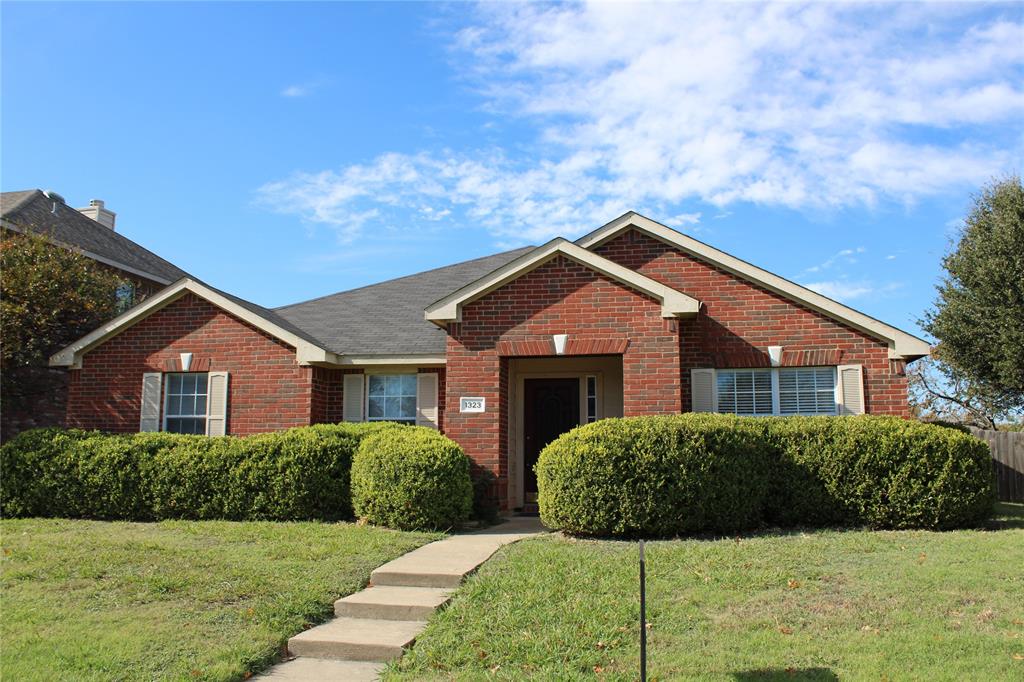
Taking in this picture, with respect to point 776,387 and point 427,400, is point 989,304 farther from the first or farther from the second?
point 427,400

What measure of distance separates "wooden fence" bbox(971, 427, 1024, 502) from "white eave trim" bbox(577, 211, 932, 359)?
8.48 meters

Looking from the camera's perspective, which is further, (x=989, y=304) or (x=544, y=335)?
(x=989, y=304)

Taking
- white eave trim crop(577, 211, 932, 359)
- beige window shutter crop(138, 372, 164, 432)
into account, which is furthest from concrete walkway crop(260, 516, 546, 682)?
beige window shutter crop(138, 372, 164, 432)

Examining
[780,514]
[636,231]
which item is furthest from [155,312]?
[780,514]

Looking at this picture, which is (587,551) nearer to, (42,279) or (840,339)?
(840,339)

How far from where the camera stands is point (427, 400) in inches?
569

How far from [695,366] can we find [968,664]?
8.07 meters

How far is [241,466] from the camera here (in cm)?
1203

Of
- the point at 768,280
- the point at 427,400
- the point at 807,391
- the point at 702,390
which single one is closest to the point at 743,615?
the point at 702,390

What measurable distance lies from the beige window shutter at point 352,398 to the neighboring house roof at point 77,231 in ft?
29.4

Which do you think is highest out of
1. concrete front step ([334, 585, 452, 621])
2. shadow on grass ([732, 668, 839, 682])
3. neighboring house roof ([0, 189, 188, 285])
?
neighboring house roof ([0, 189, 188, 285])

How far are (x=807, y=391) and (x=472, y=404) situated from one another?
18.2 ft

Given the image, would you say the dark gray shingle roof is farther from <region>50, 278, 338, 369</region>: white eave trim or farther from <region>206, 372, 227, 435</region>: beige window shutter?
<region>206, 372, 227, 435</region>: beige window shutter

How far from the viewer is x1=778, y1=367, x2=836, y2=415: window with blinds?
13.1 meters
